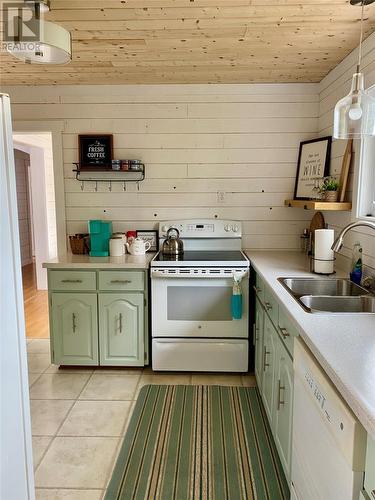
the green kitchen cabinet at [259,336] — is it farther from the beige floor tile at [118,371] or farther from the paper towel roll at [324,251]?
the beige floor tile at [118,371]

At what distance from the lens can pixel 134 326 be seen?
2912 mm

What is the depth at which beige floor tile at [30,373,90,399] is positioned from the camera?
268 cm

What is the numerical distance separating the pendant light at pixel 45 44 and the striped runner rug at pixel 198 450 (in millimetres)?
2086

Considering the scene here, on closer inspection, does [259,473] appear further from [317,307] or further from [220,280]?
[220,280]

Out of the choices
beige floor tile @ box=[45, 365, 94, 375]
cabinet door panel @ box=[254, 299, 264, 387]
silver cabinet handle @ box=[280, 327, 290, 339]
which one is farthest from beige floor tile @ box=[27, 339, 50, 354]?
silver cabinet handle @ box=[280, 327, 290, 339]

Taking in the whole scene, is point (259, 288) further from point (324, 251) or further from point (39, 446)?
point (39, 446)

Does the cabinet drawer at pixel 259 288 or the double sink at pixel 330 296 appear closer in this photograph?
the double sink at pixel 330 296

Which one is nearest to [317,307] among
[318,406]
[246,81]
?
[318,406]

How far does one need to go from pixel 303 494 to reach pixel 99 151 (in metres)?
2.81

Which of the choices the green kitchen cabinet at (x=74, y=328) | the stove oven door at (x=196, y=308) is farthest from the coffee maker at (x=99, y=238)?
the stove oven door at (x=196, y=308)

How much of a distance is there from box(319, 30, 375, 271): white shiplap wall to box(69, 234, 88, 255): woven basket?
1959 millimetres

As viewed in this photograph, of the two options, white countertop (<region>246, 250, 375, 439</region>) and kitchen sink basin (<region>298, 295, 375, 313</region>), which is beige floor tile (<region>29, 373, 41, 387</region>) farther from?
kitchen sink basin (<region>298, 295, 375, 313</region>)

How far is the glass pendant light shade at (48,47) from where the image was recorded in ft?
5.89

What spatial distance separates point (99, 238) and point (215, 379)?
1419mm
